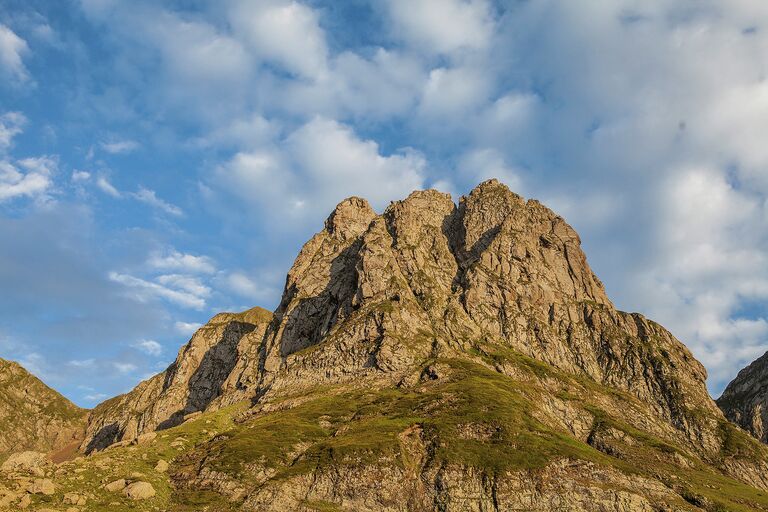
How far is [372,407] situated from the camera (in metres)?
165

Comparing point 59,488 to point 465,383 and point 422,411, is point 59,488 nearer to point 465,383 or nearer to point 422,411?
point 422,411

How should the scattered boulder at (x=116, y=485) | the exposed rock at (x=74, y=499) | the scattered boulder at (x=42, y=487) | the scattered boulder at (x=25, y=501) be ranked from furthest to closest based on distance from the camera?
the scattered boulder at (x=116, y=485)
the exposed rock at (x=74, y=499)
the scattered boulder at (x=42, y=487)
the scattered boulder at (x=25, y=501)

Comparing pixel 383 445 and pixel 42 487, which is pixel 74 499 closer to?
pixel 42 487

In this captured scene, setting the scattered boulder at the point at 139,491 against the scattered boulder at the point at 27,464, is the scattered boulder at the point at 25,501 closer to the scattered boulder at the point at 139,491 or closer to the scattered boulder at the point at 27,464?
the scattered boulder at the point at 27,464

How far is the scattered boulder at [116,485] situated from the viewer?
95.4 meters

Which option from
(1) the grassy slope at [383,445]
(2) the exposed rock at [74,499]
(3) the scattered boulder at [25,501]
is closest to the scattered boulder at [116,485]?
(1) the grassy slope at [383,445]

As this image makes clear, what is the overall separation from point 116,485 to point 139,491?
410 cm

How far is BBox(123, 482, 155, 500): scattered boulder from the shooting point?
9644 cm

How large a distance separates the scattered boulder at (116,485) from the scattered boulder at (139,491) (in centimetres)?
104

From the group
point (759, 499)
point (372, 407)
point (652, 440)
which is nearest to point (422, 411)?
point (372, 407)

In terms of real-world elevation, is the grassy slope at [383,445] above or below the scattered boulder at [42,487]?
above

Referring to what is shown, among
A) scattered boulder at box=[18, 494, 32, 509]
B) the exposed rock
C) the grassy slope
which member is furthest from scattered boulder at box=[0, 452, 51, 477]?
scattered boulder at box=[18, 494, 32, 509]

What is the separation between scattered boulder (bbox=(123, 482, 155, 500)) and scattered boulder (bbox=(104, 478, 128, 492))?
41.0 inches

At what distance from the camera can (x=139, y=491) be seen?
98.1 metres
